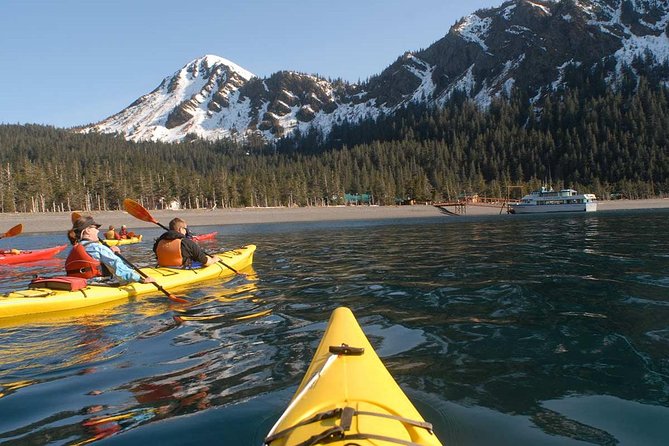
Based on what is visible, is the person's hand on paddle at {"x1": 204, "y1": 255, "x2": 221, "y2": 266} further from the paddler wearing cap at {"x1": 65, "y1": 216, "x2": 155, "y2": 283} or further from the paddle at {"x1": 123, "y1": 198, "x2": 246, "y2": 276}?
the paddler wearing cap at {"x1": 65, "y1": 216, "x2": 155, "y2": 283}

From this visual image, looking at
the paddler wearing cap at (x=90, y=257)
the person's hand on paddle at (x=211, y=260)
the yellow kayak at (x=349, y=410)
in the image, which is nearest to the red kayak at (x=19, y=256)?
the paddler wearing cap at (x=90, y=257)

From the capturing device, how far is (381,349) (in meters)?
6.53

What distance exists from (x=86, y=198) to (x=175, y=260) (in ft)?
357

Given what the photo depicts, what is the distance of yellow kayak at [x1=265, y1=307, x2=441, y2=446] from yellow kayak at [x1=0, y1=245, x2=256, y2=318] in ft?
24.5

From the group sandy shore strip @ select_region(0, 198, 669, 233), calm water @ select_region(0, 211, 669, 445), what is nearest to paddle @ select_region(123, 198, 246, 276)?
calm water @ select_region(0, 211, 669, 445)

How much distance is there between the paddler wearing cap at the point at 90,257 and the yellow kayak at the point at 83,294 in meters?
0.37

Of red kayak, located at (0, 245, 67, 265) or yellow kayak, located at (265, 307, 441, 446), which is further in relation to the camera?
red kayak, located at (0, 245, 67, 265)

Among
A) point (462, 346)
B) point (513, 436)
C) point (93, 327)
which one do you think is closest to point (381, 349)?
point (462, 346)

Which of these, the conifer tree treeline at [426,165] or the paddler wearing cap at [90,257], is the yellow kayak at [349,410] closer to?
the paddler wearing cap at [90,257]

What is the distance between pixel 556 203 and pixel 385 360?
8997 cm

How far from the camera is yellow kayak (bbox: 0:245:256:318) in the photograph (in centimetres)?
888

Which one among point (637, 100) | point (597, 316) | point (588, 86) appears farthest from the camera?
point (588, 86)

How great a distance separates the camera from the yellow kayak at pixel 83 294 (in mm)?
8880

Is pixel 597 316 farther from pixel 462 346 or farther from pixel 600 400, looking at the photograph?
pixel 600 400
